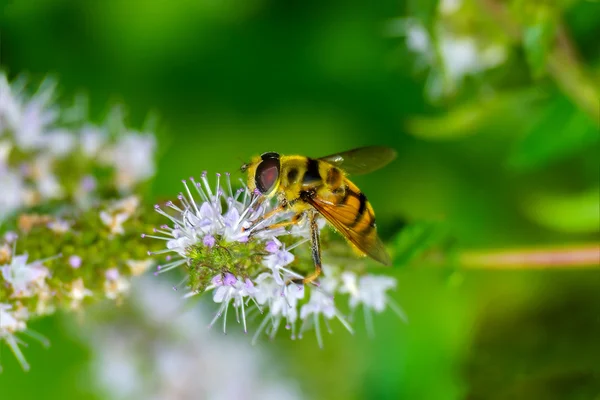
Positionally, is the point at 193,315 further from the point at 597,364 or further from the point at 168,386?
the point at 597,364

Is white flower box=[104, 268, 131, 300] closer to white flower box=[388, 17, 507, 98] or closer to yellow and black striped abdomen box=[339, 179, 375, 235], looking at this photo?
yellow and black striped abdomen box=[339, 179, 375, 235]

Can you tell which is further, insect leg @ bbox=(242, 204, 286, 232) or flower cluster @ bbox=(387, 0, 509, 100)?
flower cluster @ bbox=(387, 0, 509, 100)

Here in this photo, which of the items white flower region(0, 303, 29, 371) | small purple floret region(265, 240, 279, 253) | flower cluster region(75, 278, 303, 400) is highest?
small purple floret region(265, 240, 279, 253)

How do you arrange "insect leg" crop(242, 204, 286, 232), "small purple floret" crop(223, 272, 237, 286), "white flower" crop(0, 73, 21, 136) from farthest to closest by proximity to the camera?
"white flower" crop(0, 73, 21, 136), "insect leg" crop(242, 204, 286, 232), "small purple floret" crop(223, 272, 237, 286)

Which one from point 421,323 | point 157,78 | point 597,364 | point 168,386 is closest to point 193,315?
point 168,386

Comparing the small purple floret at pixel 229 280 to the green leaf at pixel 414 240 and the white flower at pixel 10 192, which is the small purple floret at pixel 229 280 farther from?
the white flower at pixel 10 192

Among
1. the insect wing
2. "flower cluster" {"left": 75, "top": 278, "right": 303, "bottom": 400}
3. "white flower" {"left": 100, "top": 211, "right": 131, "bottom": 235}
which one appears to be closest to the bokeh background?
"flower cluster" {"left": 75, "top": 278, "right": 303, "bottom": 400}

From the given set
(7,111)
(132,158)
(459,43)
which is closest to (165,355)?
(132,158)
